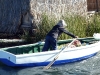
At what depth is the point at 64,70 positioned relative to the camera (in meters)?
13.2

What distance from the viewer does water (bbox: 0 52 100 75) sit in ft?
42.1

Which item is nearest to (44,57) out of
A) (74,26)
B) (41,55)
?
(41,55)

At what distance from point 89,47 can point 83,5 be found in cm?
517

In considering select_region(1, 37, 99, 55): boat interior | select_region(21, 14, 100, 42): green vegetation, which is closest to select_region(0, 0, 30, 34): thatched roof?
select_region(21, 14, 100, 42): green vegetation

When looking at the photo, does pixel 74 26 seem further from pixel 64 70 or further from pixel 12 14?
pixel 64 70

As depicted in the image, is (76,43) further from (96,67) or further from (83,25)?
(83,25)

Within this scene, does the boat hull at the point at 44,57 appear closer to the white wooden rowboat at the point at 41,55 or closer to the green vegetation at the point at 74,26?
the white wooden rowboat at the point at 41,55

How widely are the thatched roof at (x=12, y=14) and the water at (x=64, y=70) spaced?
530cm

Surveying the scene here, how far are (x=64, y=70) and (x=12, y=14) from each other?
6.73 metres

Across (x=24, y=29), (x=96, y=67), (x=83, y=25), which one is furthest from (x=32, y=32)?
(x=96, y=67)

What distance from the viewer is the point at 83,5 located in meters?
19.2

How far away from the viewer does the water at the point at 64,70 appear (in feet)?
42.1

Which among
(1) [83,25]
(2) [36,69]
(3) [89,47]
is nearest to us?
(2) [36,69]

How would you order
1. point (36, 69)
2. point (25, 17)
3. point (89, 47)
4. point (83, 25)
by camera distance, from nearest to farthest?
point (36, 69)
point (89, 47)
point (83, 25)
point (25, 17)
